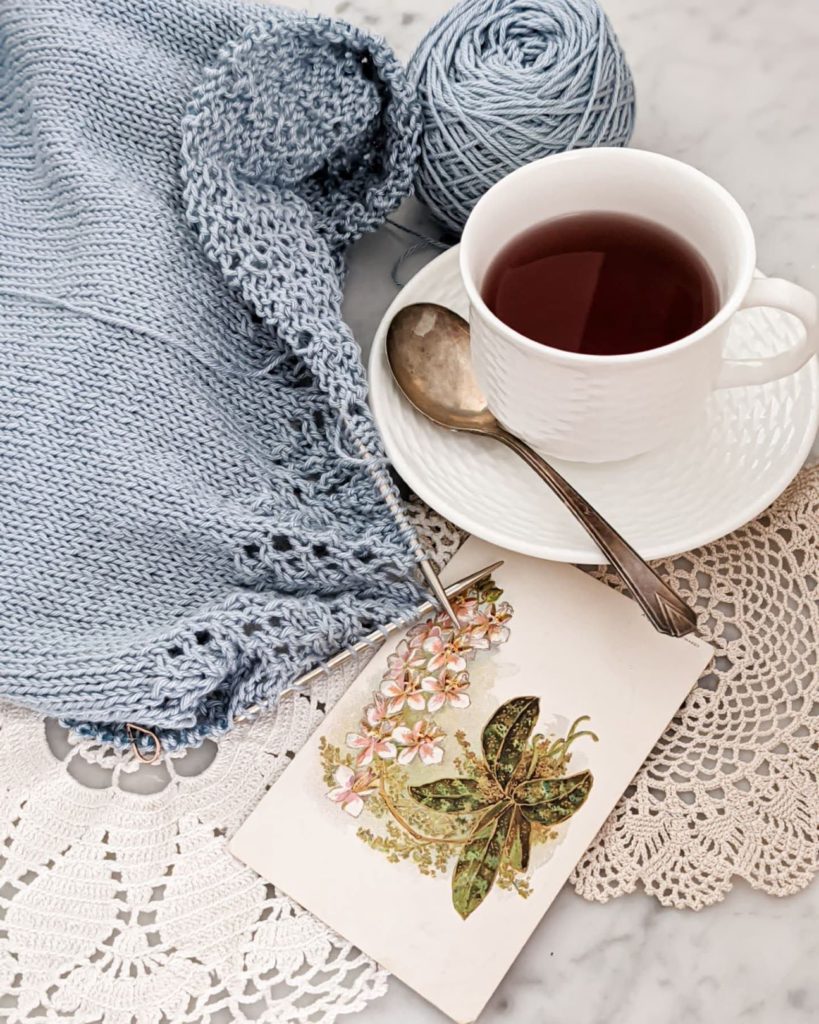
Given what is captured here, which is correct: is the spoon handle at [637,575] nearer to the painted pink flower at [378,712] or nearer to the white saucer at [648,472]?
the white saucer at [648,472]

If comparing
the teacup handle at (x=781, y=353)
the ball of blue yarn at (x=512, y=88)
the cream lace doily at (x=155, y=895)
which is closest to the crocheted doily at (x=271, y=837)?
the cream lace doily at (x=155, y=895)

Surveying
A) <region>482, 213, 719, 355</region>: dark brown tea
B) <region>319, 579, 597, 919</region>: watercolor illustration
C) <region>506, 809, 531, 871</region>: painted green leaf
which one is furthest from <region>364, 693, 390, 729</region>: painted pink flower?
<region>482, 213, 719, 355</region>: dark brown tea

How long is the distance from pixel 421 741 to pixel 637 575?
188 mm

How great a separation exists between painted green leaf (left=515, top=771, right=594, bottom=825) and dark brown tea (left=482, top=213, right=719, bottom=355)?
279 millimetres

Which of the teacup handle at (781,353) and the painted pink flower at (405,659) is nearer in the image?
the teacup handle at (781,353)

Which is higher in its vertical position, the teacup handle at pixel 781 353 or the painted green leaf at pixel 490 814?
the teacup handle at pixel 781 353

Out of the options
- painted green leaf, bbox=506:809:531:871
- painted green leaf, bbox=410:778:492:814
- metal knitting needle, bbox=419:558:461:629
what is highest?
metal knitting needle, bbox=419:558:461:629

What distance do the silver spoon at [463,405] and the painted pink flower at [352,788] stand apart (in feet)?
0.71

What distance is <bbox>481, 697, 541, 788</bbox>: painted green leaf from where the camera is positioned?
2.19 feet

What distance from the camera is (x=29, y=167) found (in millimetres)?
771

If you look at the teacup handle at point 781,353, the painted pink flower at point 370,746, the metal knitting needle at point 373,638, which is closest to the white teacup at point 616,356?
the teacup handle at point 781,353

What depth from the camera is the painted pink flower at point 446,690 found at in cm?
69

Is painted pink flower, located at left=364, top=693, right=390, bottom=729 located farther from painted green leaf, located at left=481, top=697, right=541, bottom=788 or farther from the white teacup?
the white teacup

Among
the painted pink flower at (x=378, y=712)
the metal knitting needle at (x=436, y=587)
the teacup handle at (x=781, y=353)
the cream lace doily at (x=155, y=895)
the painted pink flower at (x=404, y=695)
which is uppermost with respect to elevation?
the teacup handle at (x=781, y=353)
